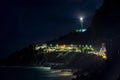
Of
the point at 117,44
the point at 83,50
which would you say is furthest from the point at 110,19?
the point at 83,50

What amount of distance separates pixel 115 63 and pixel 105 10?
107ft

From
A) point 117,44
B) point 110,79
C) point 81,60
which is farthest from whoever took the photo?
point 81,60

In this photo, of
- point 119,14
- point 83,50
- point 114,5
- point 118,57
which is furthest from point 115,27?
point 83,50

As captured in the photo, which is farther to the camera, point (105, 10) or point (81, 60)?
point (81, 60)

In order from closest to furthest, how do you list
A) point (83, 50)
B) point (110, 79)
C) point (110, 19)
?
point (110, 79) < point (110, 19) < point (83, 50)

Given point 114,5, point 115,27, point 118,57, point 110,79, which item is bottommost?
point 110,79

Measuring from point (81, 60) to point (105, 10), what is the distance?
10585cm

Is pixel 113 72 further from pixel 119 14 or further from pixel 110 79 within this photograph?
pixel 119 14

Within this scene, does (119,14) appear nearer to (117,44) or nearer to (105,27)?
(105,27)

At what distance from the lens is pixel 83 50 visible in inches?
7008

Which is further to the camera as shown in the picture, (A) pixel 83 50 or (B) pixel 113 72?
(A) pixel 83 50

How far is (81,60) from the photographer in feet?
518

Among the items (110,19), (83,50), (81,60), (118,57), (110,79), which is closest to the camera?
(110,79)

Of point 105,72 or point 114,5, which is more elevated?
point 114,5
